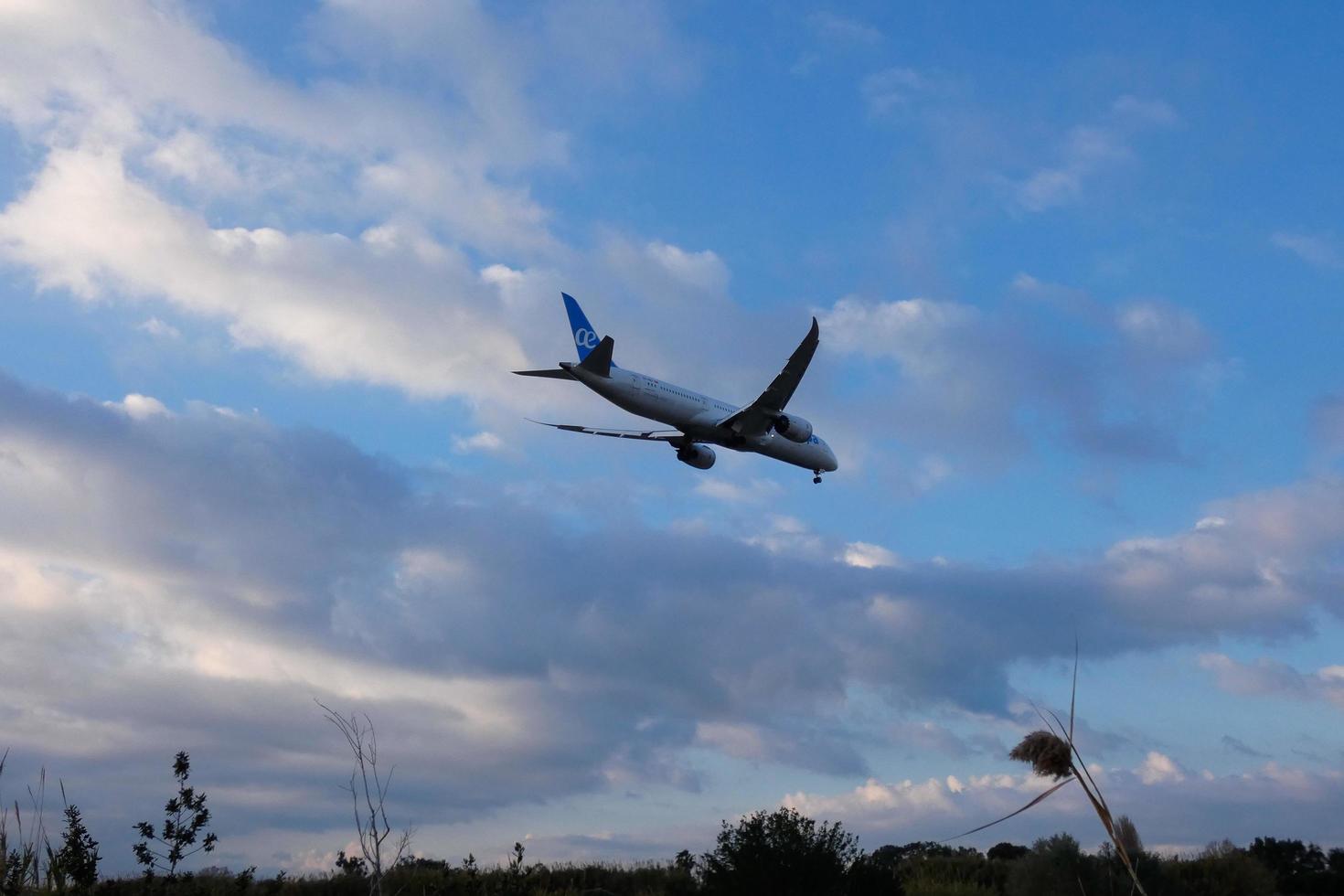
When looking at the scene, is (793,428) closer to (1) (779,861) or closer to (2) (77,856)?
(1) (779,861)

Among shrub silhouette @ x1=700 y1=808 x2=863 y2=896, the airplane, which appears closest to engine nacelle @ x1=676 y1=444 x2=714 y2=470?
the airplane

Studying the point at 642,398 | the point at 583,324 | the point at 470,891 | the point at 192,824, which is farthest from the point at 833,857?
the point at 583,324

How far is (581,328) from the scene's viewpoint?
4947 cm

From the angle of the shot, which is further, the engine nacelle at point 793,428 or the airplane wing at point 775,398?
the engine nacelle at point 793,428

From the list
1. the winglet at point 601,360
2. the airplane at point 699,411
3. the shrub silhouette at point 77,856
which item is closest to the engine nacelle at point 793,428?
the airplane at point 699,411

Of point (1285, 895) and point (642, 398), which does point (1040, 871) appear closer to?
point (1285, 895)

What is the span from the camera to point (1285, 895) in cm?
3284

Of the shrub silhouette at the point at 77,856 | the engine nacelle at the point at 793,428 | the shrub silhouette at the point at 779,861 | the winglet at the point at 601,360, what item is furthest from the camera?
the engine nacelle at the point at 793,428

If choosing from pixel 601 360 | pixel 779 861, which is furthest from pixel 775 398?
pixel 779 861

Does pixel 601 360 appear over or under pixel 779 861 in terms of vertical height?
over

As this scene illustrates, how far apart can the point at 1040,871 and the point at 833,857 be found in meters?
4.48

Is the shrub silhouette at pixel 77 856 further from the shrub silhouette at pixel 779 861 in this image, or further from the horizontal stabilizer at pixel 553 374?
the horizontal stabilizer at pixel 553 374

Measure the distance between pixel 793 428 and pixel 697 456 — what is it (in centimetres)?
409

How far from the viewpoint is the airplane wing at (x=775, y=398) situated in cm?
4306
